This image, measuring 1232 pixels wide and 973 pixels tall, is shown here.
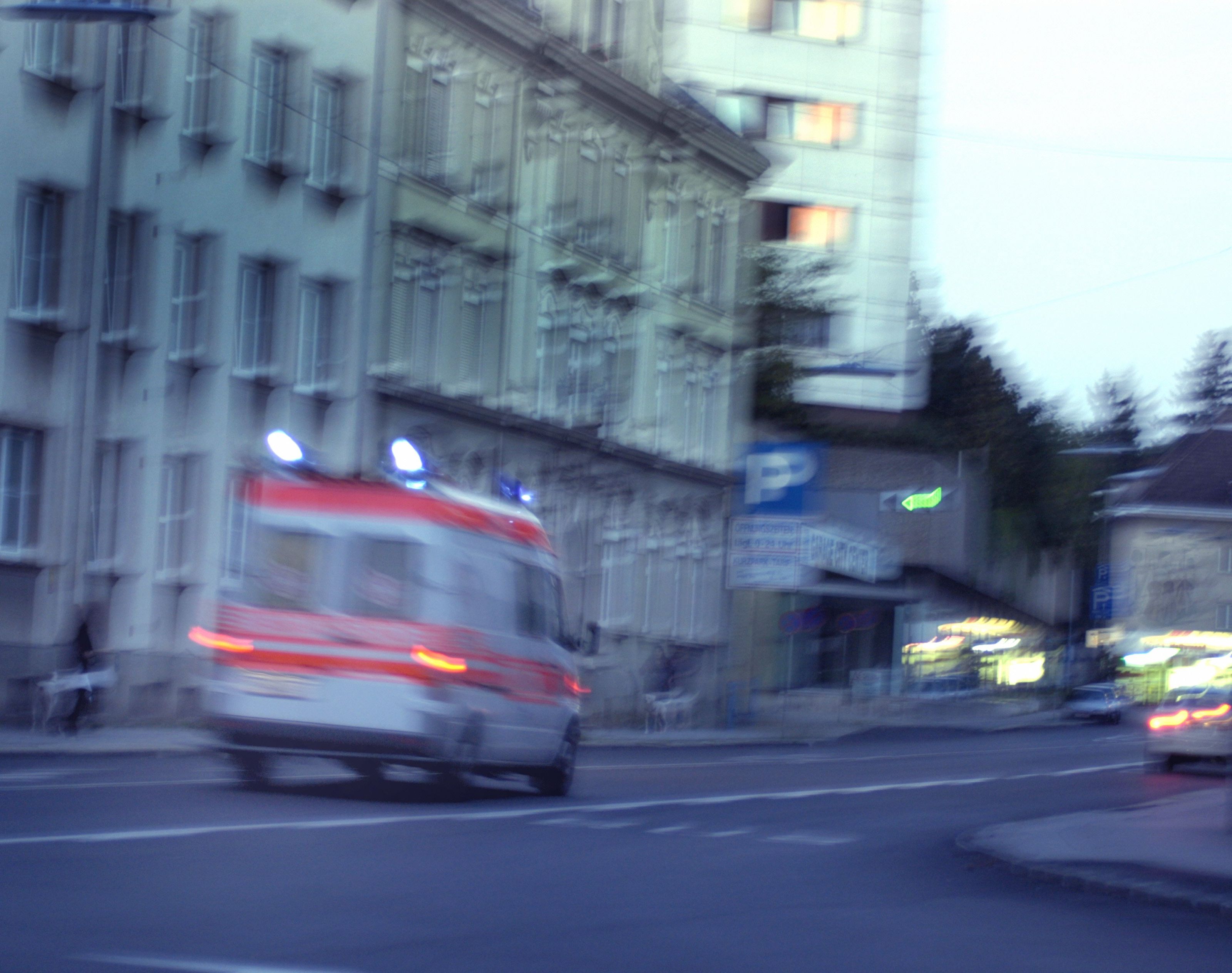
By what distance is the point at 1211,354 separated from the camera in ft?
476

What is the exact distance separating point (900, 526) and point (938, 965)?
58.5m

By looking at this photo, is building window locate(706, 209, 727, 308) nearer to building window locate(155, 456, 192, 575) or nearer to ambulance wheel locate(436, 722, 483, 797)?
building window locate(155, 456, 192, 575)

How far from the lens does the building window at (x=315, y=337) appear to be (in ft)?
112

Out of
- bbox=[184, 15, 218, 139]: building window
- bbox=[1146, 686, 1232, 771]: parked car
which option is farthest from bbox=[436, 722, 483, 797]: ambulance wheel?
bbox=[1146, 686, 1232, 771]: parked car

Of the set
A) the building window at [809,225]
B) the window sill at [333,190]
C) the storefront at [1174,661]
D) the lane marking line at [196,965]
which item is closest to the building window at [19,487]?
the window sill at [333,190]

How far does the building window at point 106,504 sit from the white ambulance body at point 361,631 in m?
13.8

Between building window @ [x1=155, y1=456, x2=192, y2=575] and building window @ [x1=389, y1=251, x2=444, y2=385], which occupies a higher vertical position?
building window @ [x1=389, y1=251, x2=444, y2=385]

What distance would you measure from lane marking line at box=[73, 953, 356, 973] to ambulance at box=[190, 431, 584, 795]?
26.5 feet

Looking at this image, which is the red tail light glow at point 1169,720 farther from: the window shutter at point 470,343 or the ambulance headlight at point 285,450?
the ambulance headlight at point 285,450

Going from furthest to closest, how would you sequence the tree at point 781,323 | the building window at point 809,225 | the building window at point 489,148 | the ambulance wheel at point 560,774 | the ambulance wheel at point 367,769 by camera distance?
the building window at point 809,225 < the tree at point 781,323 < the building window at point 489,148 < the ambulance wheel at point 560,774 < the ambulance wheel at point 367,769

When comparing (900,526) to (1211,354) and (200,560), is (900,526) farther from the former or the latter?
(1211,354)

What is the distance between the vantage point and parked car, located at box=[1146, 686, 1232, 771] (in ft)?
104

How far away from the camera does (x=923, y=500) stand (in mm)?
39875

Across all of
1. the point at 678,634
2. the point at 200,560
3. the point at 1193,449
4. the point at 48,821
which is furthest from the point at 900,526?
the point at 48,821
